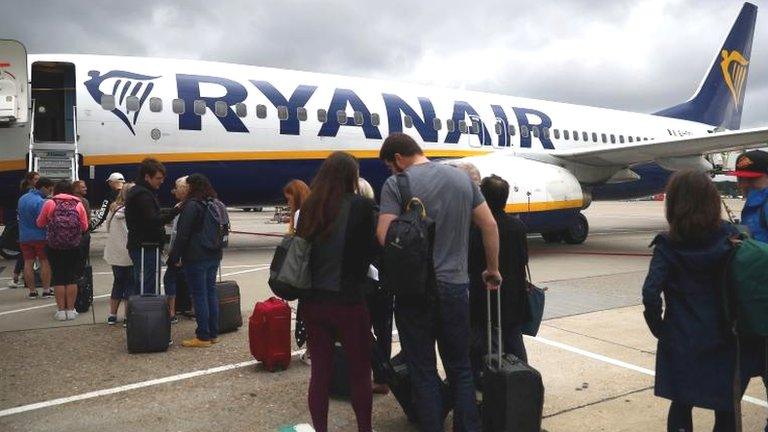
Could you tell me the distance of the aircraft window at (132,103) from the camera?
9391mm

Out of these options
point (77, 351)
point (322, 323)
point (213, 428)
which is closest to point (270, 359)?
point (213, 428)

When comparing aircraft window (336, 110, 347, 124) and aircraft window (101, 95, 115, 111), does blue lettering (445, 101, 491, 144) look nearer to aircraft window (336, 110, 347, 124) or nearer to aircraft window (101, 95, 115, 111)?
aircraft window (336, 110, 347, 124)

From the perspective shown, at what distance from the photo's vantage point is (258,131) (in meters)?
10.2

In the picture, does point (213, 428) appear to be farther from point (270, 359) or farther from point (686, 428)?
point (686, 428)

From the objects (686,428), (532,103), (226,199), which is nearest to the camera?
(686,428)

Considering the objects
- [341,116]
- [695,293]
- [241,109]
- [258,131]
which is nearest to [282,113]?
[258,131]

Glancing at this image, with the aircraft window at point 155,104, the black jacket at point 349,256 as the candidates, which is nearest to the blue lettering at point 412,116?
the aircraft window at point 155,104

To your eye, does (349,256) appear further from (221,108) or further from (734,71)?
(734,71)

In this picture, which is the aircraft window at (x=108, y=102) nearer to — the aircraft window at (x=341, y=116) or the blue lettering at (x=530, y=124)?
the aircraft window at (x=341, y=116)

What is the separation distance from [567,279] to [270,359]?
5350mm

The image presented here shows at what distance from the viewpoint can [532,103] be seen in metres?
14.6

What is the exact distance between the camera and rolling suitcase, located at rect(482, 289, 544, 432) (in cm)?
296

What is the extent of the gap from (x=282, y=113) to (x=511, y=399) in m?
8.43

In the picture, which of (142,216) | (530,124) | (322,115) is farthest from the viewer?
(530,124)
